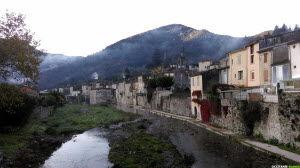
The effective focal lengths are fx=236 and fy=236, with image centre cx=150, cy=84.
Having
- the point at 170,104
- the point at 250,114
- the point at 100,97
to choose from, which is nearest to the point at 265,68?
the point at 250,114

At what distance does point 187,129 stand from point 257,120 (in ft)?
33.0

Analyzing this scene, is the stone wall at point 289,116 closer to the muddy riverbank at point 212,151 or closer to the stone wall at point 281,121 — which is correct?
the stone wall at point 281,121

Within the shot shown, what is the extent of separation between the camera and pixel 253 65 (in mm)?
28812

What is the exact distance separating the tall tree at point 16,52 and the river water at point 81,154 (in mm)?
7047

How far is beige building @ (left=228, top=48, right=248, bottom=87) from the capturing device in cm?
3096

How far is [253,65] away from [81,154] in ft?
72.4

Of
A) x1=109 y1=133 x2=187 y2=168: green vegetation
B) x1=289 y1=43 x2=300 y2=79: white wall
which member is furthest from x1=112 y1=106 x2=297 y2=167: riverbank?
x1=289 y1=43 x2=300 y2=79: white wall

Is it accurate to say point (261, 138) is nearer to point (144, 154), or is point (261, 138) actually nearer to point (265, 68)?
point (144, 154)

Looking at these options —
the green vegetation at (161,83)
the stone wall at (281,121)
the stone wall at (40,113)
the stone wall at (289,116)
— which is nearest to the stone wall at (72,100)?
the green vegetation at (161,83)

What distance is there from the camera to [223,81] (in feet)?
120

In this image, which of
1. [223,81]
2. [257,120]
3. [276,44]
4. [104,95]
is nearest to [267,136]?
[257,120]

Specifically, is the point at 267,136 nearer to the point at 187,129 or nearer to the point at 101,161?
the point at 187,129

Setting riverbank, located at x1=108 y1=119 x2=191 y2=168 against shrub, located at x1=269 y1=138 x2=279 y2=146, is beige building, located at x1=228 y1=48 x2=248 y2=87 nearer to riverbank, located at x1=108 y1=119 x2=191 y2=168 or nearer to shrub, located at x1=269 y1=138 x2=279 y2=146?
shrub, located at x1=269 y1=138 x2=279 y2=146

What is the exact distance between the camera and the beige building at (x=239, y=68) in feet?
102
